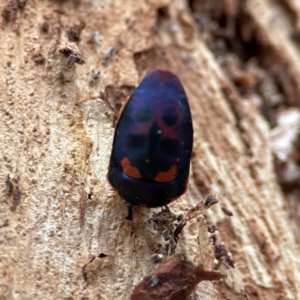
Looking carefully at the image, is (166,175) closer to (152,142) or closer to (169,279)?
(152,142)

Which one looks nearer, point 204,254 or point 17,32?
point 204,254

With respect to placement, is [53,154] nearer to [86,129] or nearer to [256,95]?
[86,129]

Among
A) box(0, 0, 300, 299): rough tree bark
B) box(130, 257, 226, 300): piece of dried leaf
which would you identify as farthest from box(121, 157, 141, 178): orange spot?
box(130, 257, 226, 300): piece of dried leaf

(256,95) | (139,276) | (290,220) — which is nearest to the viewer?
(139,276)

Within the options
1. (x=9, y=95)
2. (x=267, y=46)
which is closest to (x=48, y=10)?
(x=9, y=95)

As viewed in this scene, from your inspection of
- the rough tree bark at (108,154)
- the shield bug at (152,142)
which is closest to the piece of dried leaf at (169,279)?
the rough tree bark at (108,154)

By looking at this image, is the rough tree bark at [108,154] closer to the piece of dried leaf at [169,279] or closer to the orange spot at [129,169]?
the piece of dried leaf at [169,279]

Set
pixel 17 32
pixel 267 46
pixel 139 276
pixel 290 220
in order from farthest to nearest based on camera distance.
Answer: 1. pixel 267 46
2. pixel 290 220
3. pixel 17 32
4. pixel 139 276

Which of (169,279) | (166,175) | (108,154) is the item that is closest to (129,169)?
(166,175)
